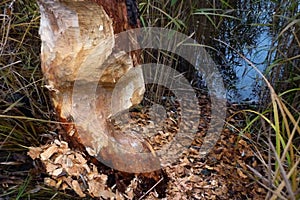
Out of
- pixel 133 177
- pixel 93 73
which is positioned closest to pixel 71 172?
pixel 133 177

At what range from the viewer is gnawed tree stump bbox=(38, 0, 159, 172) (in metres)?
0.82

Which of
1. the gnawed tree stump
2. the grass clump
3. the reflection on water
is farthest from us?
the reflection on water

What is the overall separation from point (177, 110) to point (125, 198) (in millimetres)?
543

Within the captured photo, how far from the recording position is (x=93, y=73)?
0.90 metres

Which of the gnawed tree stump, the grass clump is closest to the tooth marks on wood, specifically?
the gnawed tree stump

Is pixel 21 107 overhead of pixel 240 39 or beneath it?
beneath

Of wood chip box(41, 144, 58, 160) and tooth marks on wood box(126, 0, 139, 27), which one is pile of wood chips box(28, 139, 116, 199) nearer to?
wood chip box(41, 144, 58, 160)

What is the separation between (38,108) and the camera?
3.74 feet

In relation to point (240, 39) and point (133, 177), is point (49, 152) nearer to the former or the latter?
point (133, 177)

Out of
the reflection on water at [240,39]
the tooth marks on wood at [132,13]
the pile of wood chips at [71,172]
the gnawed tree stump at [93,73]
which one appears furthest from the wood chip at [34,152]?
the reflection on water at [240,39]

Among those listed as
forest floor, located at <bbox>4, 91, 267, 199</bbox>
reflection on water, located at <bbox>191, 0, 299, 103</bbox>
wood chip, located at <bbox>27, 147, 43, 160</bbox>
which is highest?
reflection on water, located at <bbox>191, 0, 299, 103</bbox>

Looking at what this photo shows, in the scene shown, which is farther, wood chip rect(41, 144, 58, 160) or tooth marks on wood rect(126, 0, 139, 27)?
wood chip rect(41, 144, 58, 160)

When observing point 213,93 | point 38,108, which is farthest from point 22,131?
point 213,93

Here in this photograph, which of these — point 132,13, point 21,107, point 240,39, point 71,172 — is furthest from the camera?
point 240,39
